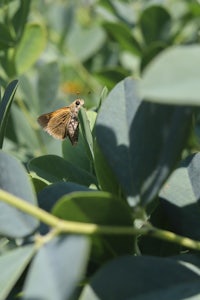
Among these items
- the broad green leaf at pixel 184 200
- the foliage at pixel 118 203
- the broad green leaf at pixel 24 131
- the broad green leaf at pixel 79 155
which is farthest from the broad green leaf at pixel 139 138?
the broad green leaf at pixel 24 131

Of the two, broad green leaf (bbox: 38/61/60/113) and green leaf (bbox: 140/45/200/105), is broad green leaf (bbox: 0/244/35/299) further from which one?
broad green leaf (bbox: 38/61/60/113)

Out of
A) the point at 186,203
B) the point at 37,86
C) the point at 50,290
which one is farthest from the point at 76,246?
the point at 37,86

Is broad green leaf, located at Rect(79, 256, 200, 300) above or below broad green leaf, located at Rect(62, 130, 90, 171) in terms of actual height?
below

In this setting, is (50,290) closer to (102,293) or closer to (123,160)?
(102,293)

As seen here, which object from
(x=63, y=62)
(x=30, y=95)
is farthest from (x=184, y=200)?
(x=63, y=62)

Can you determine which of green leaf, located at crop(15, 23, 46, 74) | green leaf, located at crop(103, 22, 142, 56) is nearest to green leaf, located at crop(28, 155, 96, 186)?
green leaf, located at crop(15, 23, 46, 74)

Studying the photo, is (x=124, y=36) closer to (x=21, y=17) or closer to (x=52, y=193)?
(x=21, y=17)
